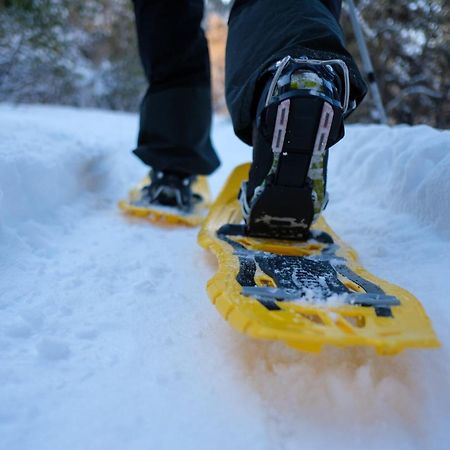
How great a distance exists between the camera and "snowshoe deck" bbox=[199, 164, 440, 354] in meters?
0.69

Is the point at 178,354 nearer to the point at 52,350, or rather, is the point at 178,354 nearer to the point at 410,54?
the point at 52,350

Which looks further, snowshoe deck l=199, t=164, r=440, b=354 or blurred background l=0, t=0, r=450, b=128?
blurred background l=0, t=0, r=450, b=128

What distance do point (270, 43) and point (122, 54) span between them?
A: 8944 mm

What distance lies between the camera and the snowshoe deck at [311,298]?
69 centimetres

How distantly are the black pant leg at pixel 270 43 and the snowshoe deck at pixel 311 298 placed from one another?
40 centimetres

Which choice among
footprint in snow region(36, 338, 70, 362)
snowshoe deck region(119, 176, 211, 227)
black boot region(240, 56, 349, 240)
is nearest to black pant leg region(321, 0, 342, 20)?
→ black boot region(240, 56, 349, 240)

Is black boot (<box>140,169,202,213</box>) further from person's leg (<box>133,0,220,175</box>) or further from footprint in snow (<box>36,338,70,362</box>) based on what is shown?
footprint in snow (<box>36,338,70,362</box>)

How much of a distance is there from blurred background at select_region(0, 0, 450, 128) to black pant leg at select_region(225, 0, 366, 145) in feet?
4.62

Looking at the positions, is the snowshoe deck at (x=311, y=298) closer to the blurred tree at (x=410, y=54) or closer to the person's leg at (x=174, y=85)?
the person's leg at (x=174, y=85)

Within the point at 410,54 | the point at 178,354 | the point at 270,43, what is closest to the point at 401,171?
the point at 270,43

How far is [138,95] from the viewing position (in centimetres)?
980

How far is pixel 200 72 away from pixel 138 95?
8512mm

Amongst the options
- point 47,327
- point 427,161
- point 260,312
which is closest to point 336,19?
point 427,161

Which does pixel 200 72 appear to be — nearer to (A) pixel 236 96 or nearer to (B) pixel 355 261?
(A) pixel 236 96
